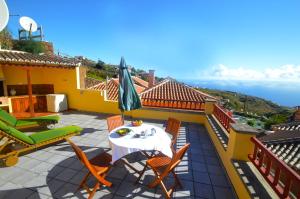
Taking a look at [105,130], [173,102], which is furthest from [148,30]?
[105,130]

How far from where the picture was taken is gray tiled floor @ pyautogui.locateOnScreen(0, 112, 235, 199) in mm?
3023

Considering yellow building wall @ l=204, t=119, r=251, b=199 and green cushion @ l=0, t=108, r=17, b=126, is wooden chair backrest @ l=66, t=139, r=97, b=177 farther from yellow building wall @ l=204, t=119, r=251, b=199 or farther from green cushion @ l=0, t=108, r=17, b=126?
green cushion @ l=0, t=108, r=17, b=126

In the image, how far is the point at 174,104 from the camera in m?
8.34

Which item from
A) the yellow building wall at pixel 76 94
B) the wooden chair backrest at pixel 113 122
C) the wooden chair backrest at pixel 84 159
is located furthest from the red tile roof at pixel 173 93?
the wooden chair backrest at pixel 84 159

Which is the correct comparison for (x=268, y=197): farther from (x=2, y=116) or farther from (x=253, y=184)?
(x=2, y=116)

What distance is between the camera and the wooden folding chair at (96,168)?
2756 millimetres

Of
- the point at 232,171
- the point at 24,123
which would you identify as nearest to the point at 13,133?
the point at 24,123

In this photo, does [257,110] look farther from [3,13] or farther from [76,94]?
[3,13]

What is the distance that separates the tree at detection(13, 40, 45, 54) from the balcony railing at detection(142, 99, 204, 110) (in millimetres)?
12547

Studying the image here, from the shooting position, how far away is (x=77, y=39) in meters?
20.5

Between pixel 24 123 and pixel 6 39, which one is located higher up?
pixel 6 39

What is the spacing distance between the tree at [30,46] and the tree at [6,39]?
555mm

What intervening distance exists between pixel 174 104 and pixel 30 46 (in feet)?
46.5

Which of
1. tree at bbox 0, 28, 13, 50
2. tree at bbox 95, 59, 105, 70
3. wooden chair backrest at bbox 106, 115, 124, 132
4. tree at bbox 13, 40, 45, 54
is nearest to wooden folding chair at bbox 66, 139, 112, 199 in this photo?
wooden chair backrest at bbox 106, 115, 124, 132
